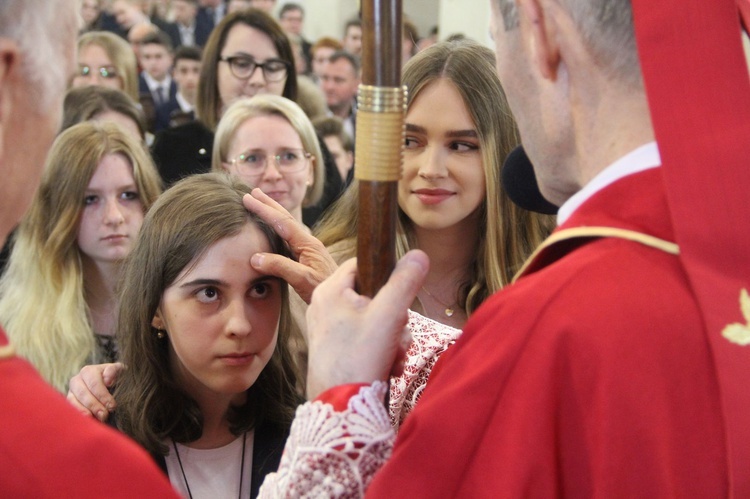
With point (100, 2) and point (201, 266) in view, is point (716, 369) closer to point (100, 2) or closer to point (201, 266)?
point (201, 266)

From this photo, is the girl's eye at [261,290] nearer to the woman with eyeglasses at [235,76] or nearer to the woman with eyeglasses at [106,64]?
the woman with eyeglasses at [235,76]

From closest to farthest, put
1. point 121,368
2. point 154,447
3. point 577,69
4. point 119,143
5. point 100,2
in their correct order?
point 577,69
point 154,447
point 121,368
point 119,143
point 100,2

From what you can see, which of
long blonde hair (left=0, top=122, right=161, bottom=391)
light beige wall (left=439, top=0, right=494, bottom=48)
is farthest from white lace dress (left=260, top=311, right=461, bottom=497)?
light beige wall (left=439, top=0, right=494, bottom=48)

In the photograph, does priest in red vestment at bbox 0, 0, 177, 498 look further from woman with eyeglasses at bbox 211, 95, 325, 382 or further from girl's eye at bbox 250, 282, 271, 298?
woman with eyeglasses at bbox 211, 95, 325, 382

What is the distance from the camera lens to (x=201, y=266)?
242cm

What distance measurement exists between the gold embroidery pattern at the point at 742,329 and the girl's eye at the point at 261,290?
1404mm

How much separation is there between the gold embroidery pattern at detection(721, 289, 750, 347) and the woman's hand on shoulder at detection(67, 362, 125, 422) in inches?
65.8

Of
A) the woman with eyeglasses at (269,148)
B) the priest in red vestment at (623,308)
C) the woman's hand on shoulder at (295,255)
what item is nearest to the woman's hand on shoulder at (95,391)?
the woman's hand on shoulder at (295,255)

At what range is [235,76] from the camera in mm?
5043

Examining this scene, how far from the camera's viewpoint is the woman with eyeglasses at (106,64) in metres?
6.27

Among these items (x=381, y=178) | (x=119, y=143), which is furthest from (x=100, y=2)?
(x=381, y=178)

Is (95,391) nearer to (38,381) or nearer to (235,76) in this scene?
(38,381)

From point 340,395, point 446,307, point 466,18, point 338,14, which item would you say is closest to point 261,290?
point 446,307

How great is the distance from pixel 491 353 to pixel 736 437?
32 cm
